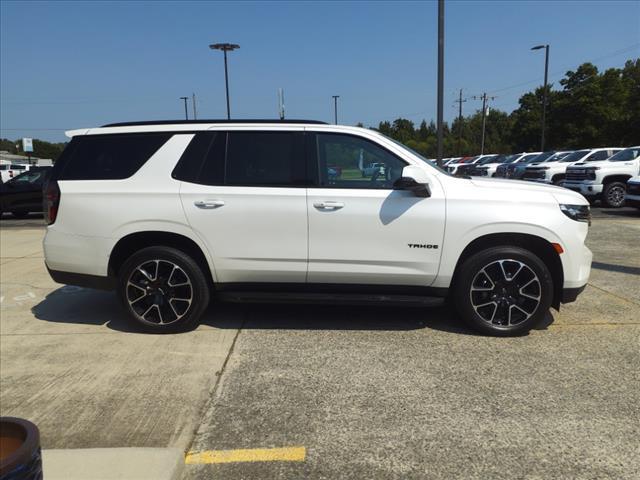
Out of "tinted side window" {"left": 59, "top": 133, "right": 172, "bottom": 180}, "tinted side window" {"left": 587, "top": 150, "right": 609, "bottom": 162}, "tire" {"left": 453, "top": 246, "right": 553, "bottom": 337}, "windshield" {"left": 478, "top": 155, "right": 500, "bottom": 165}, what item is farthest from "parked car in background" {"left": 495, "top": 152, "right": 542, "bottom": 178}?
"tinted side window" {"left": 59, "top": 133, "right": 172, "bottom": 180}

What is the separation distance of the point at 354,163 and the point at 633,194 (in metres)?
11.8

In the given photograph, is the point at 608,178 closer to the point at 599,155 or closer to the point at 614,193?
the point at 614,193

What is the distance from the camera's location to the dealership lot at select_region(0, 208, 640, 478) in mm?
2764

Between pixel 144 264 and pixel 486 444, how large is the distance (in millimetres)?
3226

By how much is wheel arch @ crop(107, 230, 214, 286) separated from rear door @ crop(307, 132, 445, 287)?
1008mm

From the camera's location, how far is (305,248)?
14.7ft

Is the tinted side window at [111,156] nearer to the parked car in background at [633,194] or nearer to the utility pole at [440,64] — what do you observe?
the utility pole at [440,64]

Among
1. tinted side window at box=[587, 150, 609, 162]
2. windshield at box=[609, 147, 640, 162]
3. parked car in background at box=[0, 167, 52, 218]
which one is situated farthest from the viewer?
tinted side window at box=[587, 150, 609, 162]

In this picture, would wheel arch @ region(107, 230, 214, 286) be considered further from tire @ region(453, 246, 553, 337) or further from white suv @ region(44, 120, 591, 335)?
tire @ region(453, 246, 553, 337)

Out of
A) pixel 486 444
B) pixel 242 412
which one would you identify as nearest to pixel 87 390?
pixel 242 412

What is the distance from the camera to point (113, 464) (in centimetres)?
261

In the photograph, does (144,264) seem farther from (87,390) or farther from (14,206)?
(14,206)

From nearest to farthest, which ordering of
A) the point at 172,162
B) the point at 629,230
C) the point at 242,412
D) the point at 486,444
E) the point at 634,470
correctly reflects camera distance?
the point at 634,470 < the point at 486,444 < the point at 242,412 < the point at 172,162 < the point at 629,230

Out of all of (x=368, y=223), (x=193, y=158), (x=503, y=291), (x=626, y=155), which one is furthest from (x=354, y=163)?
(x=626, y=155)
